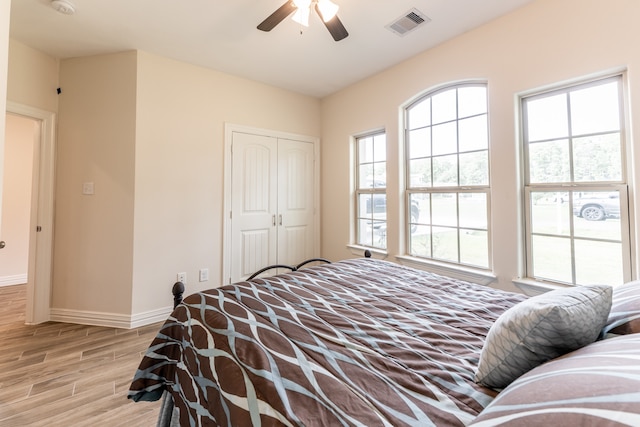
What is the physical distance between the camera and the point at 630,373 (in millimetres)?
471

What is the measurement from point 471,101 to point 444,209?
3.55 feet

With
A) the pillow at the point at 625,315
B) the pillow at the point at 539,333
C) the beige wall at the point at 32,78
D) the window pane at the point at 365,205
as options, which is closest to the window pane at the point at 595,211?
the pillow at the point at 625,315

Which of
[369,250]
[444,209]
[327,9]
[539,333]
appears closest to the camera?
[539,333]

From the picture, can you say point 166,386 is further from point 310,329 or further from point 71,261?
point 71,261

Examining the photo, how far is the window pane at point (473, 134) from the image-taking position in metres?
2.55

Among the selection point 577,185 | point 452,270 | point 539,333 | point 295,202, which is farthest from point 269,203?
point 539,333

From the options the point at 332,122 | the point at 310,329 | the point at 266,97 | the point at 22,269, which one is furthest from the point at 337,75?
the point at 22,269

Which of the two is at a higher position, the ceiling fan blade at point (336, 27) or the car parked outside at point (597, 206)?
Result: the ceiling fan blade at point (336, 27)

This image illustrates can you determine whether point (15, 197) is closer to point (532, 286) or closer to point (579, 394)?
point (579, 394)

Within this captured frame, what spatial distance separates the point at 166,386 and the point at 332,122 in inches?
145

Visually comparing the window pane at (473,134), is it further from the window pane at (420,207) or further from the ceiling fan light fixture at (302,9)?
the ceiling fan light fixture at (302,9)

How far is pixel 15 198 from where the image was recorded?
4.11 meters

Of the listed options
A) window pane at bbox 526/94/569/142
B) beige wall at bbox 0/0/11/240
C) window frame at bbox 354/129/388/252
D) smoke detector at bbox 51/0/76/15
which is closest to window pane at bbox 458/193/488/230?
window pane at bbox 526/94/569/142

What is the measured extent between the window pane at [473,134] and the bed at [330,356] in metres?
1.55
